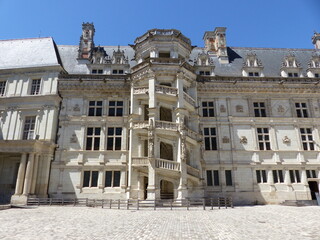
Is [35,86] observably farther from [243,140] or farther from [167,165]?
[243,140]

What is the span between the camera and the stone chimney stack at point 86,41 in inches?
1056

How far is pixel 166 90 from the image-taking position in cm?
2109

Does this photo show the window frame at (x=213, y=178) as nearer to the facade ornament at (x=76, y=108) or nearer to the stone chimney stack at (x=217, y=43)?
the stone chimney stack at (x=217, y=43)

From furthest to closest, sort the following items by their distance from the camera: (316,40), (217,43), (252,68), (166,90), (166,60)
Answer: (316,40) → (217,43) → (252,68) → (166,60) → (166,90)

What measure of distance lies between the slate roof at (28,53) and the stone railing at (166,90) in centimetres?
1208

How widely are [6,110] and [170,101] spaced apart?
56.3 feet

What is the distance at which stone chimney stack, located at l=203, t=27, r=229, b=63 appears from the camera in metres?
27.8

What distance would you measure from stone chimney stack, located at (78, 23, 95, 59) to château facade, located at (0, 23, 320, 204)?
1463 millimetres

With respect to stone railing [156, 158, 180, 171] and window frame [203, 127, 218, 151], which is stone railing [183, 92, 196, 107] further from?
stone railing [156, 158, 180, 171]

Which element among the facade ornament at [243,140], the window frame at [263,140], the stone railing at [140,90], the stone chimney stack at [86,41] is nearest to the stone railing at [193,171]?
the facade ornament at [243,140]

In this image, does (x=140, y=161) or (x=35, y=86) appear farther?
(x=35, y=86)

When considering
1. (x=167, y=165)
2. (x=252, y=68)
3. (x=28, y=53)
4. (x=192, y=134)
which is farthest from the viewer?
(x=28, y=53)

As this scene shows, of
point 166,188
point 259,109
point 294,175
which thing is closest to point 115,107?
point 166,188

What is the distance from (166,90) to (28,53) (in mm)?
18118
